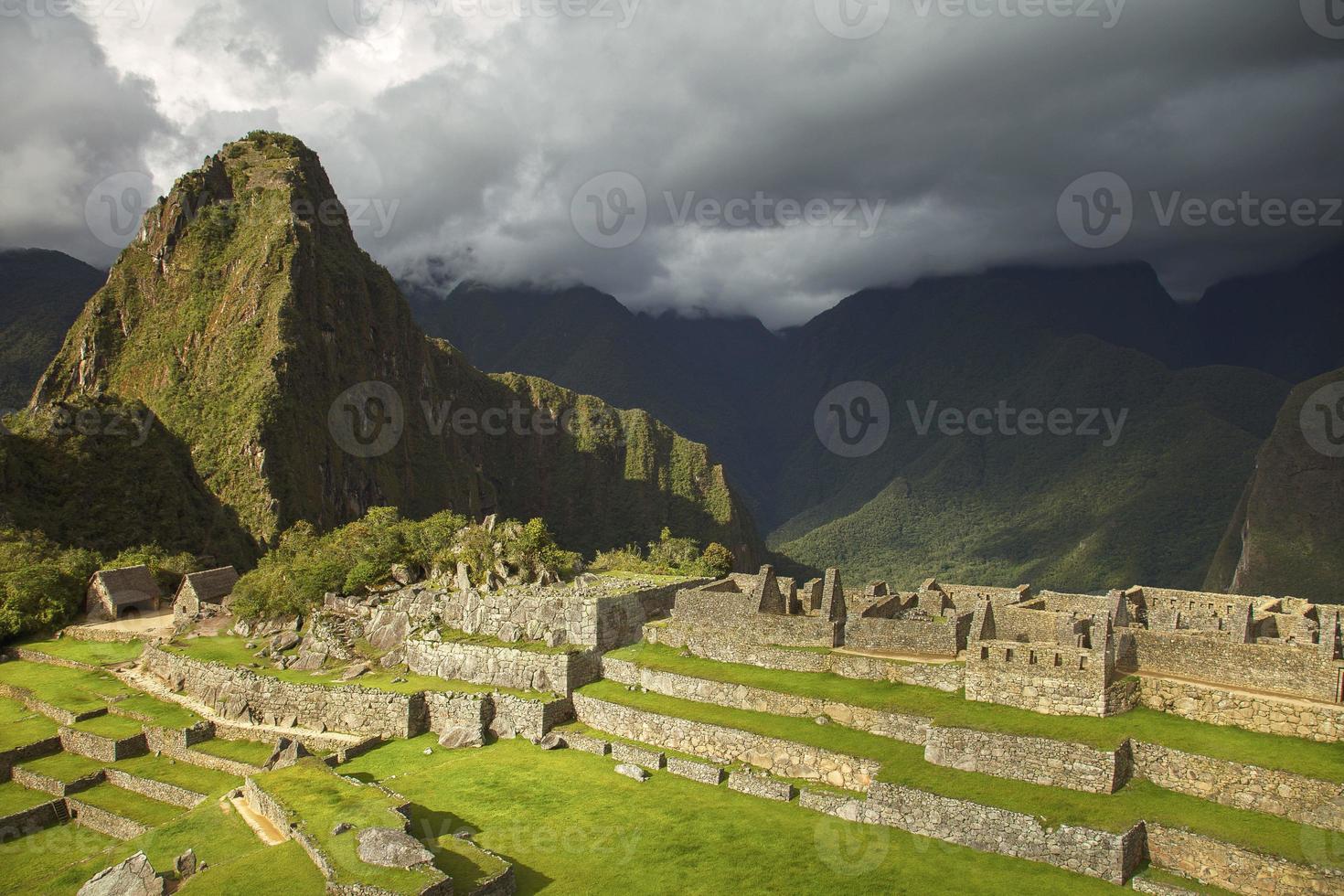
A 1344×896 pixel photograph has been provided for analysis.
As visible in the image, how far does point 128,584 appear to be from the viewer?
3800cm

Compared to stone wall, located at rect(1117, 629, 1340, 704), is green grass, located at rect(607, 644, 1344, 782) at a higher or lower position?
lower

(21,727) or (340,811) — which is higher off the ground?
(340,811)

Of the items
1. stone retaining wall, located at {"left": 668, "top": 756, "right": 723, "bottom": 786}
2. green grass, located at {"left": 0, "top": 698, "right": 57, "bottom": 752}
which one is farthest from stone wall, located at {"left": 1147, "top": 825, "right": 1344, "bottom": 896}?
green grass, located at {"left": 0, "top": 698, "right": 57, "bottom": 752}

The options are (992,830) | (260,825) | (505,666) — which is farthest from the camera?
(505,666)

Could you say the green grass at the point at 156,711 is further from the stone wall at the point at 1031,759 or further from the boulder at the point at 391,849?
the stone wall at the point at 1031,759

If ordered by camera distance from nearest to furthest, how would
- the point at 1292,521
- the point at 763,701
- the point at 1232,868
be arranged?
the point at 1232,868
the point at 763,701
the point at 1292,521

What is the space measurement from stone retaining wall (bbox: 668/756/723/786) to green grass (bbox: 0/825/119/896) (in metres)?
11.1

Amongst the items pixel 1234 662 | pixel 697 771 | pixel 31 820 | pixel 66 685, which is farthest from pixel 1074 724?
pixel 66 685

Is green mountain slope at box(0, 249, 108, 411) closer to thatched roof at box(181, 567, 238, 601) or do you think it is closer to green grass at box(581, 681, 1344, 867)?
thatched roof at box(181, 567, 238, 601)

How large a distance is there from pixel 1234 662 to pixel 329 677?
71.9 feet

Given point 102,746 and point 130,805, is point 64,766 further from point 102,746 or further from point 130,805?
point 130,805

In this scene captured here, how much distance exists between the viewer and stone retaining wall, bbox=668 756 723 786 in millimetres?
17391

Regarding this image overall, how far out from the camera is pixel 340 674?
81.5 ft

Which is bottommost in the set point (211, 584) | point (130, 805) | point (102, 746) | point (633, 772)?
point (130, 805)
